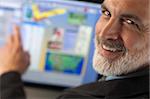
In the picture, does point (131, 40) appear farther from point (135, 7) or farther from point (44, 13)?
point (44, 13)

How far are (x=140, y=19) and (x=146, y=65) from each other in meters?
0.12

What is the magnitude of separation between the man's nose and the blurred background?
1.54ft

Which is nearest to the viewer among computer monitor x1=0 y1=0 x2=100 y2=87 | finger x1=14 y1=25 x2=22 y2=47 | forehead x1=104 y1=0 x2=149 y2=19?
forehead x1=104 y1=0 x2=149 y2=19

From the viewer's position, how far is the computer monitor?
165 cm

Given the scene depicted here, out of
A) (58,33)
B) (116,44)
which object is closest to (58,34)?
(58,33)

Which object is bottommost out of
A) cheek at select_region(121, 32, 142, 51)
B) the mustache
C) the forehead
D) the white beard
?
the white beard

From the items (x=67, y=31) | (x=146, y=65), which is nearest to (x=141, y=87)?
(x=146, y=65)

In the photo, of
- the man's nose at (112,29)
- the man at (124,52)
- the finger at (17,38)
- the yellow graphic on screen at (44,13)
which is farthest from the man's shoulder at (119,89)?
the yellow graphic on screen at (44,13)

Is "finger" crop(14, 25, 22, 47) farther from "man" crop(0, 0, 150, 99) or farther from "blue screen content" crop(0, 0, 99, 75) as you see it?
"man" crop(0, 0, 150, 99)

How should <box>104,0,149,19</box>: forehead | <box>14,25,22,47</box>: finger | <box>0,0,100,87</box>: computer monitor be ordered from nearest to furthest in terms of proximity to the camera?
<box>104,0,149,19</box>: forehead, <box>14,25,22,47</box>: finger, <box>0,0,100,87</box>: computer monitor

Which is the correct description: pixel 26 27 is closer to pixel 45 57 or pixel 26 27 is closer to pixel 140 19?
pixel 45 57

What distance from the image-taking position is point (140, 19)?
1141 millimetres

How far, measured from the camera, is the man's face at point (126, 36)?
1134mm

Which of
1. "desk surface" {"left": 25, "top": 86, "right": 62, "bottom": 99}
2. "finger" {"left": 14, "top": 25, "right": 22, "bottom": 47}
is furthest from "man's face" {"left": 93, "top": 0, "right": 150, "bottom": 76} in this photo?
"desk surface" {"left": 25, "top": 86, "right": 62, "bottom": 99}
